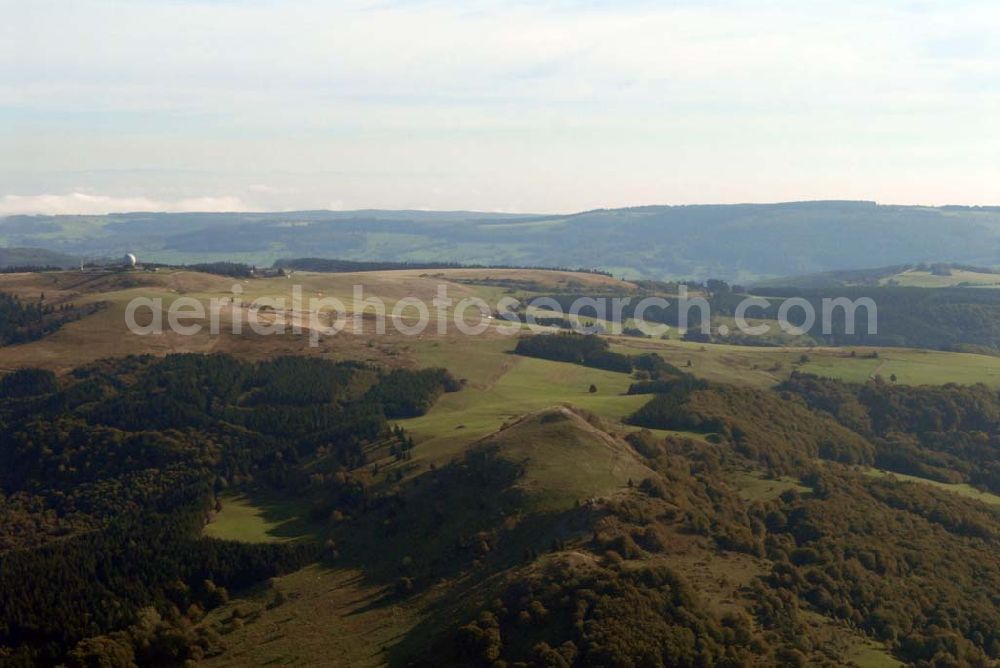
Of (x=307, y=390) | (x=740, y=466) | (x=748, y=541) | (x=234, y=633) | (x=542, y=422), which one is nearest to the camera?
(x=234, y=633)

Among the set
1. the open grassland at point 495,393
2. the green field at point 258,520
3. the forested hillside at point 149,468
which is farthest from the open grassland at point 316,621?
the open grassland at point 495,393

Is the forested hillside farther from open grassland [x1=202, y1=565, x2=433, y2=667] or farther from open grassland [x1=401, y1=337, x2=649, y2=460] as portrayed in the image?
open grassland [x1=401, y1=337, x2=649, y2=460]

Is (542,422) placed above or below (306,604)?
above

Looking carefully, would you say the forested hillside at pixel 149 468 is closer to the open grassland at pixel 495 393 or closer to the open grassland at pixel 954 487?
the open grassland at pixel 495 393

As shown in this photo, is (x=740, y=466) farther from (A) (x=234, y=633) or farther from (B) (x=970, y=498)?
(A) (x=234, y=633)

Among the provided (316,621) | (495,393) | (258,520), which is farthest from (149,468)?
(316,621)

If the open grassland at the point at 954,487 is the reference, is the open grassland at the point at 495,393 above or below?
above

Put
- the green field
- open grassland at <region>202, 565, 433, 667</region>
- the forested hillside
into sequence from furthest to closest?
the green field < the forested hillside < open grassland at <region>202, 565, 433, 667</region>

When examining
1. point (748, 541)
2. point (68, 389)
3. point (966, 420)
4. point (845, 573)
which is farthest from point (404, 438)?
point (966, 420)

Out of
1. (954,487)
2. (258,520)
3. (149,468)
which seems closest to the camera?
(258,520)

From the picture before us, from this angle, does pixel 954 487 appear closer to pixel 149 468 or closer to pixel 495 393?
pixel 495 393

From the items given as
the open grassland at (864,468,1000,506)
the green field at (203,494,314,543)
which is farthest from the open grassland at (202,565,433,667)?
the open grassland at (864,468,1000,506)
